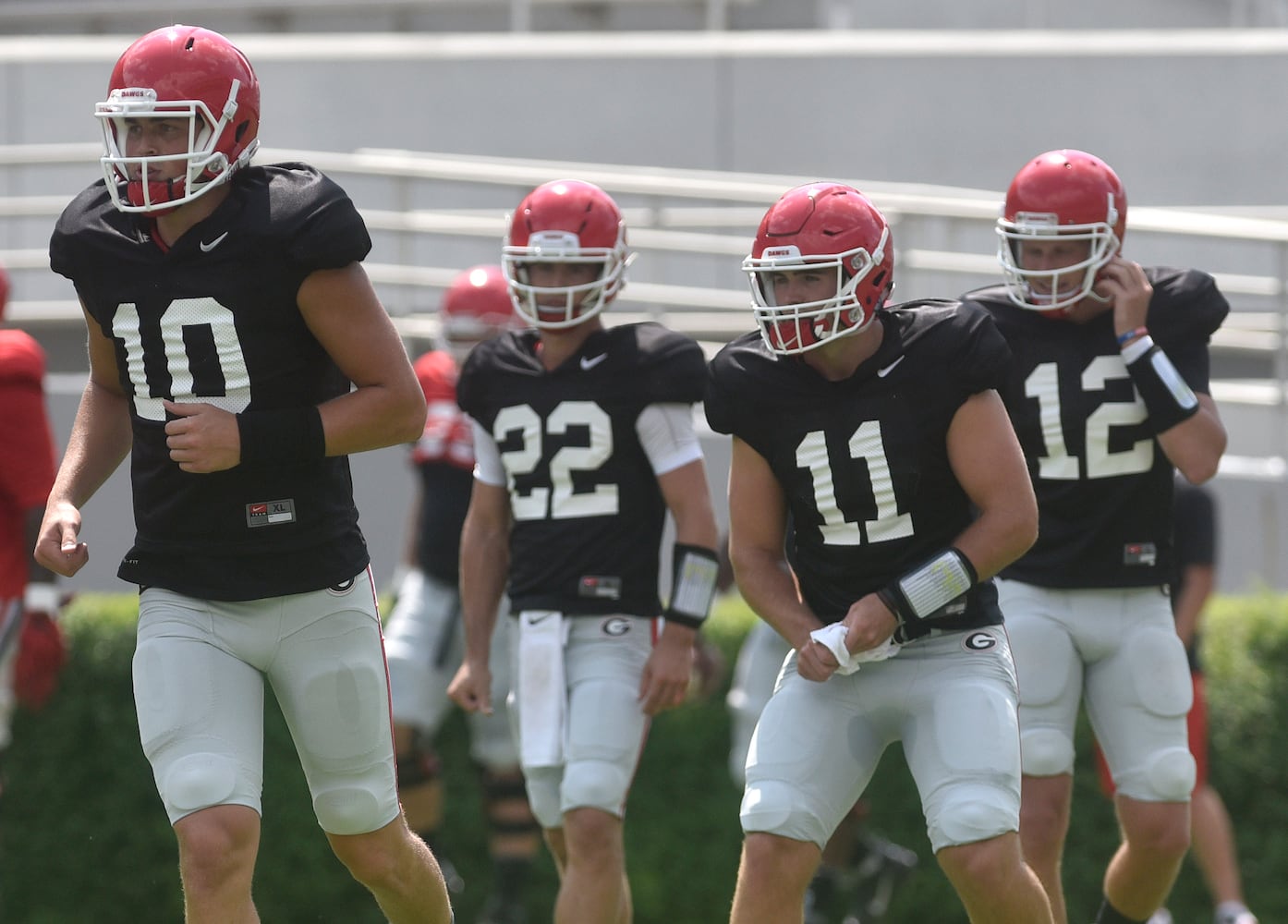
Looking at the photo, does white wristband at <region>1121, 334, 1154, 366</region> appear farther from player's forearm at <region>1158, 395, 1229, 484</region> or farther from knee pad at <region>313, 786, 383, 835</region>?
knee pad at <region>313, 786, 383, 835</region>

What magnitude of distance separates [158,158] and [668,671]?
1.99 m

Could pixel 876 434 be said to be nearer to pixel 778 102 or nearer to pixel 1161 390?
pixel 1161 390

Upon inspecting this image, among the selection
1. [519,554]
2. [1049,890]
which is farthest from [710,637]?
[1049,890]

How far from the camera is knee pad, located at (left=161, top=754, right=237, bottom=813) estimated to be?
3.84 metres

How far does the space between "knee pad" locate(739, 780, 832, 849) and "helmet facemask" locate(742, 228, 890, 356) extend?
3.06 ft

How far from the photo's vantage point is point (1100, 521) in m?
5.01

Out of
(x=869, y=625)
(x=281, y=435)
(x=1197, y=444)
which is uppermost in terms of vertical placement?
(x=281, y=435)

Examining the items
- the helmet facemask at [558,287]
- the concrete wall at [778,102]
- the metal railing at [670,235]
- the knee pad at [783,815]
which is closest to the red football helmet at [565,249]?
the helmet facemask at [558,287]

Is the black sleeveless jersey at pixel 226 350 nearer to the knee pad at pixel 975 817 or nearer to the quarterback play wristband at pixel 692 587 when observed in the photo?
the quarterback play wristband at pixel 692 587

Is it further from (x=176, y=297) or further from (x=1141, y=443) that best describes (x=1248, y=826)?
(x=176, y=297)

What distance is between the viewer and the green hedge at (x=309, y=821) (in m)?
7.02

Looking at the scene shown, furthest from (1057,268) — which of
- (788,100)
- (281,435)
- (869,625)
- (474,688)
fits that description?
(788,100)

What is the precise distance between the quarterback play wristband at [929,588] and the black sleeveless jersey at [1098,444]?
936 mm

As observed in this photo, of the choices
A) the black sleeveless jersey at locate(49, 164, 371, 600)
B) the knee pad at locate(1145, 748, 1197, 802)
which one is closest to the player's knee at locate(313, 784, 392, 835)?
the black sleeveless jersey at locate(49, 164, 371, 600)
